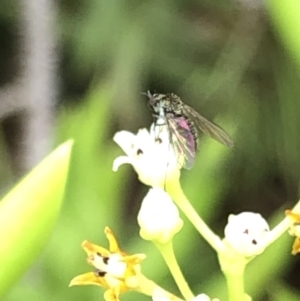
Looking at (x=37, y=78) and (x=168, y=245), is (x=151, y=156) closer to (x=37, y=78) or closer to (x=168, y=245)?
(x=168, y=245)

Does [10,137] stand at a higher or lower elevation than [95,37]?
lower

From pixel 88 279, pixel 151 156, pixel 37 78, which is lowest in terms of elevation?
pixel 88 279

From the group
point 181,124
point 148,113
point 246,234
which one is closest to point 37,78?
point 148,113

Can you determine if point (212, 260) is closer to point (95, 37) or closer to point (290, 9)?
point (95, 37)

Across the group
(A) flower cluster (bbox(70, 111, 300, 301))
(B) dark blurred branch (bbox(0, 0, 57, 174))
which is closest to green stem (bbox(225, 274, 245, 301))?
(A) flower cluster (bbox(70, 111, 300, 301))

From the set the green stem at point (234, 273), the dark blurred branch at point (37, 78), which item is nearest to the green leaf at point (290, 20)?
the green stem at point (234, 273)

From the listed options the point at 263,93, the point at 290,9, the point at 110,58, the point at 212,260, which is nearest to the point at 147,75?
the point at 110,58
